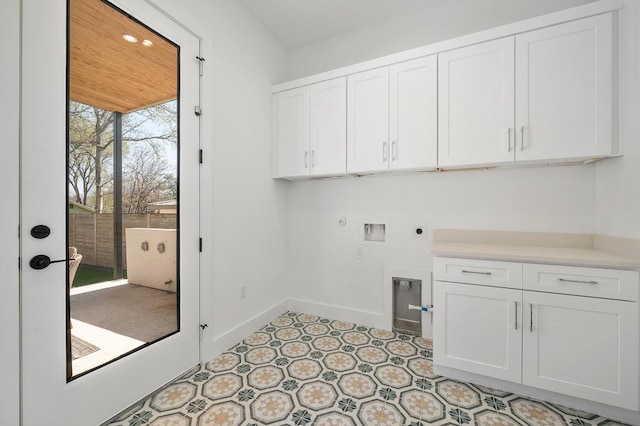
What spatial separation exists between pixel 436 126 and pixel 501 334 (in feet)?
4.80

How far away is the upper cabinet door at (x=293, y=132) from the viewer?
254 centimetres

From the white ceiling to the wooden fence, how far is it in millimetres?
2061

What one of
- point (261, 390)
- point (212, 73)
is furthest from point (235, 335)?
point (212, 73)

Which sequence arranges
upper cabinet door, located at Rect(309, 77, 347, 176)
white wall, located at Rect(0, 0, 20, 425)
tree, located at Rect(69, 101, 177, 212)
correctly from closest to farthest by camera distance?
white wall, located at Rect(0, 0, 20, 425) < tree, located at Rect(69, 101, 177, 212) < upper cabinet door, located at Rect(309, 77, 347, 176)

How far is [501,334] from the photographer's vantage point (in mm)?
1645

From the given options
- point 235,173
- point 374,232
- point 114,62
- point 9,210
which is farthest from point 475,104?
point 9,210

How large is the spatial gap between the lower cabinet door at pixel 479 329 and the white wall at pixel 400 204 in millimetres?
648

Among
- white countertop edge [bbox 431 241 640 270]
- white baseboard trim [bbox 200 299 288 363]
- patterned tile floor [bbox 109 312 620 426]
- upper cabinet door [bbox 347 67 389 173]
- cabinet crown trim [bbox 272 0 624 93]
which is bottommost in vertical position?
patterned tile floor [bbox 109 312 620 426]

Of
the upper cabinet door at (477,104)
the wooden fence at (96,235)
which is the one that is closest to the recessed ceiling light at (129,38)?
the wooden fence at (96,235)

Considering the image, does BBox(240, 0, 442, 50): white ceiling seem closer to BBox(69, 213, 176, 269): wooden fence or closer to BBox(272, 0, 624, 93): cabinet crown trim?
BBox(272, 0, 624, 93): cabinet crown trim

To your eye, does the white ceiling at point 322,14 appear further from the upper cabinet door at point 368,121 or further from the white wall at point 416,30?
the upper cabinet door at point 368,121

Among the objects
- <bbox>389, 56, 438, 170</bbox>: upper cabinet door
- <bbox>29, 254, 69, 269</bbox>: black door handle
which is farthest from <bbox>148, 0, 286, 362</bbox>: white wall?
<bbox>389, 56, 438, 170</bbox>: upper cabinet door

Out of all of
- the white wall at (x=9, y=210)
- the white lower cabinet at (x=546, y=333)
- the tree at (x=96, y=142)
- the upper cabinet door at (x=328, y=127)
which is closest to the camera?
the white wall at (x=9, y=210)

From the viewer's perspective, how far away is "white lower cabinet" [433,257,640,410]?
1414 mm
